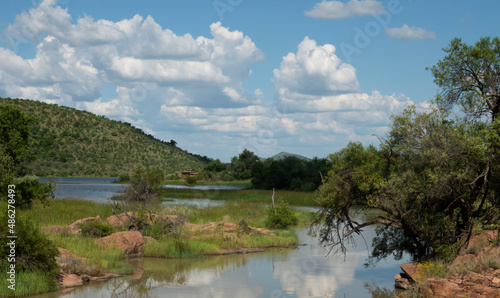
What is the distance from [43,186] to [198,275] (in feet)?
46.4

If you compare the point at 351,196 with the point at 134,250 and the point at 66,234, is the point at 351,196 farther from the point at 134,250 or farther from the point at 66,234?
the point at 66,234

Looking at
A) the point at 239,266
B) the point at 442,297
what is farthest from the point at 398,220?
the point at 239,266

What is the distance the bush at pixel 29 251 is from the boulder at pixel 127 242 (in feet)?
18.5

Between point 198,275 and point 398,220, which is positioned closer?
point 398,220

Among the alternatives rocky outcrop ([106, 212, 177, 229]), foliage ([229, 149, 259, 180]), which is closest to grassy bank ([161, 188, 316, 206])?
rocky outcrop ([106, 212, 177, 229])

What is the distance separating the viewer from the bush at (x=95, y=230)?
78.5 feet

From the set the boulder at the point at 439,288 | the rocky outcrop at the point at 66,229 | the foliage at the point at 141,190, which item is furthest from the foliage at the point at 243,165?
the boulder at the point at 439,288

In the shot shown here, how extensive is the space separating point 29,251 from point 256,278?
7.78 m

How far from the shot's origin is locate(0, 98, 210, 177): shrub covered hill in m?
104

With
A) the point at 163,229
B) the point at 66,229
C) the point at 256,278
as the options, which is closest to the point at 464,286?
the point at 256,278

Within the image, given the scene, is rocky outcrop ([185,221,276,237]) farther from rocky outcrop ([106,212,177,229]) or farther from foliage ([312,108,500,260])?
foliage ([312,108,500,260])

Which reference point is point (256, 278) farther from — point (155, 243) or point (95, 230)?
point (95, 230)

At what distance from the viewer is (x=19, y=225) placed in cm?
1648

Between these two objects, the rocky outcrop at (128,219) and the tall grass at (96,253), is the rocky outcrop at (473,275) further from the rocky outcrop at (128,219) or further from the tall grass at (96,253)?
the rocky outcrop at (128,219)
